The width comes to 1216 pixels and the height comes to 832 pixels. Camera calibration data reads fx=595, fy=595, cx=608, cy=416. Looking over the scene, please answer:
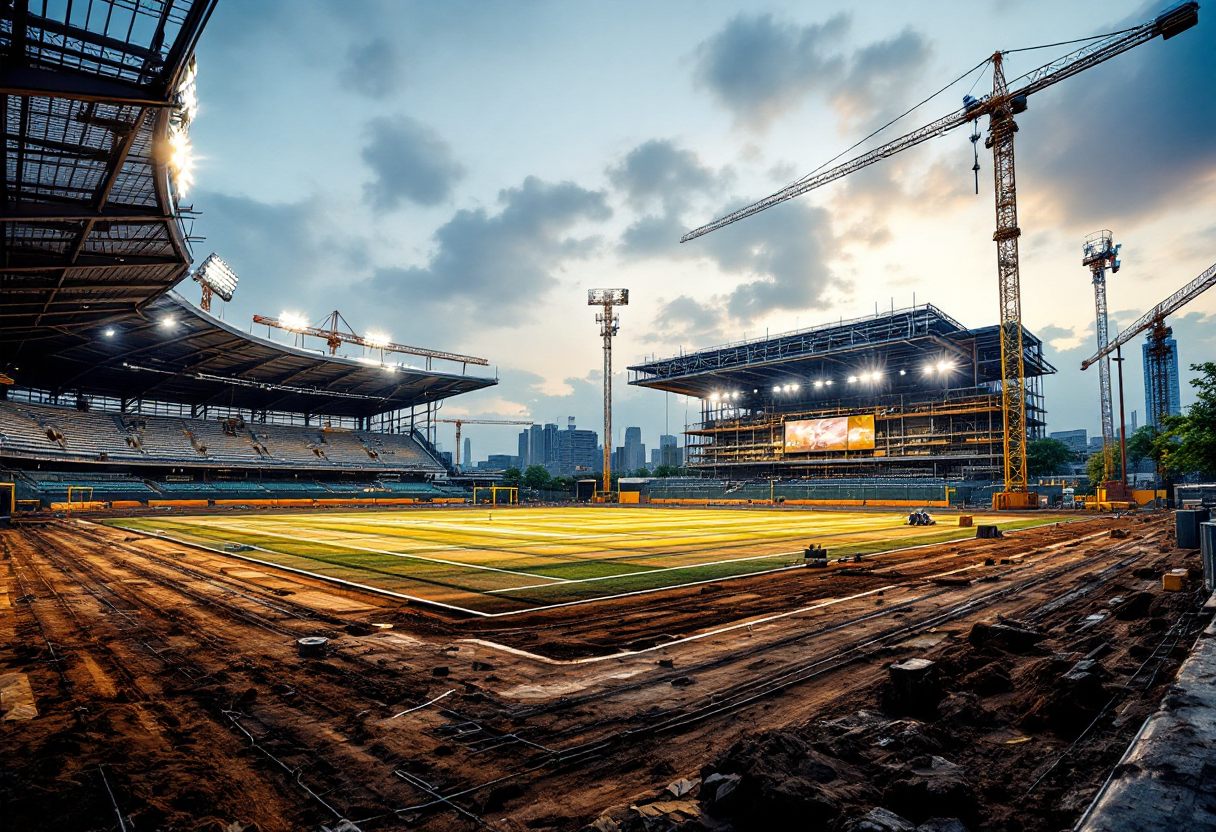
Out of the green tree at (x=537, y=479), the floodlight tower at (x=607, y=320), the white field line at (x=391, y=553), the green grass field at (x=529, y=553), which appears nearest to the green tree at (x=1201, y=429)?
the green grass field at (x=529, y=553)

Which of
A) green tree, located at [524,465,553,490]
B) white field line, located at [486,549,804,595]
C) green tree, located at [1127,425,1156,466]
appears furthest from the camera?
green tree, located at [524,465,553,490]

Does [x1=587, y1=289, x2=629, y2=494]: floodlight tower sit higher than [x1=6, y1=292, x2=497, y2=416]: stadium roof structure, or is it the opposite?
[x1=587, y1=289, x2=629, y2=494]: floodlight tower

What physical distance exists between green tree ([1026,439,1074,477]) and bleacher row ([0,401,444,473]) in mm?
94622

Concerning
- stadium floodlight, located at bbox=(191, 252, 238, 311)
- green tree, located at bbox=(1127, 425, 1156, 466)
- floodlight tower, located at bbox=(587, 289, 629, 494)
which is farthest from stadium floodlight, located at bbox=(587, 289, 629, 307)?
green tree, located at bbox=(1127, 425, 1156, 466)

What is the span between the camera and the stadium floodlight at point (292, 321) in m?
94.0

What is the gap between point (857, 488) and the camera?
73750 mm

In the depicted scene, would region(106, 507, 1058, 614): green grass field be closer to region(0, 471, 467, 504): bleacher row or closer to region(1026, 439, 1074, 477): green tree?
region(0, 471, 467, 504): bleacher row

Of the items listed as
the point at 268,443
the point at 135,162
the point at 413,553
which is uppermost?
the point at 135,162

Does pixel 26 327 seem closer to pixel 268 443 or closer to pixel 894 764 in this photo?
pixel 894 764

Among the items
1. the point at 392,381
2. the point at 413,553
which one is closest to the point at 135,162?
the point at 413,553

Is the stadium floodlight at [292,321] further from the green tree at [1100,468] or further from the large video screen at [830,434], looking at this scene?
the green tree at [1100,468]

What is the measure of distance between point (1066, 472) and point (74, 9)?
17190 cm

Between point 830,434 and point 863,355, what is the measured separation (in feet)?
45.6

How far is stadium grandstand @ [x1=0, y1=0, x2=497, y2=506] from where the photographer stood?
13484 millimetres
